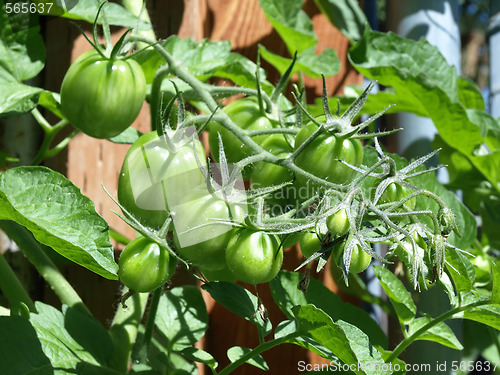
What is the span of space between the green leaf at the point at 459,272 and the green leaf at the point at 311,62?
41 centimetres

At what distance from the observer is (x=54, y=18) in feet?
3.00

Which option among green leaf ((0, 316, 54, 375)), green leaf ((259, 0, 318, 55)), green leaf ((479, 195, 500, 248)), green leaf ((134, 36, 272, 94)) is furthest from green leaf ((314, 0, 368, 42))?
green leaf ((0, 316, 54, 375))

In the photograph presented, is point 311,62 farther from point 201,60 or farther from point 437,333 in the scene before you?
point 437,333

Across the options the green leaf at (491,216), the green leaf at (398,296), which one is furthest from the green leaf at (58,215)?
the green leaf at (491,216)

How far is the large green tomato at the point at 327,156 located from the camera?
521mm

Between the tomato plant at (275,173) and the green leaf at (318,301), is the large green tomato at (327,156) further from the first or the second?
the green leaf at (318,301)

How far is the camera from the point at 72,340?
0.64 m

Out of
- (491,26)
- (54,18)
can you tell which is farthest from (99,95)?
(491,26)

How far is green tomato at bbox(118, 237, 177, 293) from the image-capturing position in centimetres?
49

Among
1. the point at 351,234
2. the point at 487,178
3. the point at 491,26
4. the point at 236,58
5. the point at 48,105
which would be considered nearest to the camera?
the point at 351,234

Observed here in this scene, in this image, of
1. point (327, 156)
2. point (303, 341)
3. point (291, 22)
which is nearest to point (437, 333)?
point (303, 341)

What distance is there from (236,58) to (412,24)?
0.39 meters

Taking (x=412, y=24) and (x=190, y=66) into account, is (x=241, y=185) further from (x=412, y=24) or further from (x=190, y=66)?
(x=412, y=24)

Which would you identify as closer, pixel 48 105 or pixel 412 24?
pixel 48 105
